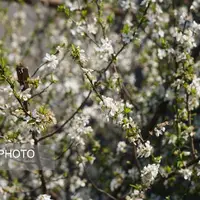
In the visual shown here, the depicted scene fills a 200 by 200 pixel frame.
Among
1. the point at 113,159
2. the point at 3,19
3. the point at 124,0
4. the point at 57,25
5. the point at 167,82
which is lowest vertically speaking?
the point at 113,159

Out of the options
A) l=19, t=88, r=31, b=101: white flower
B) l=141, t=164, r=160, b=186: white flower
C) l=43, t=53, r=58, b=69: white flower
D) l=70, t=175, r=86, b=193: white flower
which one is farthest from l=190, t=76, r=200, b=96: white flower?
l=70, t=175, r=86, b=193: white flower

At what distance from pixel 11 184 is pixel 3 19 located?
222 centimetres

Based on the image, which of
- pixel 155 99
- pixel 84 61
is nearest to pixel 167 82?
pixel 155 99

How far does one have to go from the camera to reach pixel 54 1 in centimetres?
646

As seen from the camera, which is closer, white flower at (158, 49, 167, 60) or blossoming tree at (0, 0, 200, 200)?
blossoming tree at (0, 0, 200, 200)

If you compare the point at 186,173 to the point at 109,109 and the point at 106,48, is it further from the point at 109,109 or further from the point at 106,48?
the point at 106,48

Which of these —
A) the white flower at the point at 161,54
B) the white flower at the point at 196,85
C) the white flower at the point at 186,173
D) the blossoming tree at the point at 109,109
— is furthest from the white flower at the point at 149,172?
the white flower at the point at 161,54

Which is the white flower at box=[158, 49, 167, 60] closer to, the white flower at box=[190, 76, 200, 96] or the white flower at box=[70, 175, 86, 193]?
the white flower at box=[190, 76, 200, 96]

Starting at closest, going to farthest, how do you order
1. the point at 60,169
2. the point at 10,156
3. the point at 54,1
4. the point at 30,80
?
the point at 30,80, the point at 10,156, the point at 60,169, the point at 54,1

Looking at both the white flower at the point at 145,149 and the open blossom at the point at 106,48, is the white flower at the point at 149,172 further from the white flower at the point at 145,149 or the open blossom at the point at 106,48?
the open blossom at the point at 106,48

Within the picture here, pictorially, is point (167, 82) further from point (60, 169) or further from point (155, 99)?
point (60, 169)

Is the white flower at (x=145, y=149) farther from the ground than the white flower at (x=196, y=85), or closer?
closer

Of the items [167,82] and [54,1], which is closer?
[167,82]

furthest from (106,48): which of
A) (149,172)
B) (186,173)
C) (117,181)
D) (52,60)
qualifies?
(117,181)
